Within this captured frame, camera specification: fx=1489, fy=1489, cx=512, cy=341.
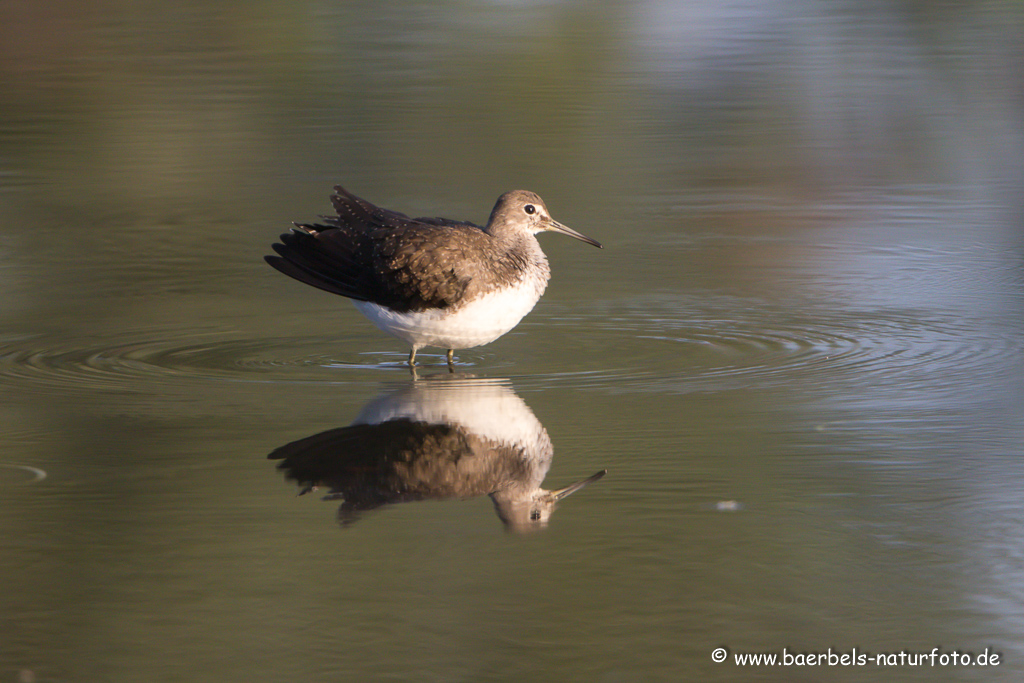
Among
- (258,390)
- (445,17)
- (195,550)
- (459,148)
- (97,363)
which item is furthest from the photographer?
(445,17)

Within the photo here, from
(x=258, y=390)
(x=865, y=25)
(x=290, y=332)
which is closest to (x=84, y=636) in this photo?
(x=258, y=390)

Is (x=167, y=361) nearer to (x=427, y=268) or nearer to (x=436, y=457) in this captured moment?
(x=427, y=268)

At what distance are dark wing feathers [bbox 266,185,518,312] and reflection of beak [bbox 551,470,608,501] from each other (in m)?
2.24

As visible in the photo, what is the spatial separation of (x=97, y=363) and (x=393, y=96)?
34.3 feet

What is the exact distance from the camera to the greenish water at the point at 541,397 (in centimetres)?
450

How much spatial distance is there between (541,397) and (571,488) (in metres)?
1.42

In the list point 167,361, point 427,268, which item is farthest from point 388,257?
point 167,361

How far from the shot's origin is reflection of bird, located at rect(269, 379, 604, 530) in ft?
18.4

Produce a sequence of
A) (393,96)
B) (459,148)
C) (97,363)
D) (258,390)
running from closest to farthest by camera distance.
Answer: (258,390) → (97,363) → (459,148) → (393,96)

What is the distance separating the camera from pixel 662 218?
12086 millimetres

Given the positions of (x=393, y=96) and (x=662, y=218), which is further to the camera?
(x=393, y=96)

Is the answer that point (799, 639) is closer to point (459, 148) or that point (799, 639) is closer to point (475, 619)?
point (475, 619)

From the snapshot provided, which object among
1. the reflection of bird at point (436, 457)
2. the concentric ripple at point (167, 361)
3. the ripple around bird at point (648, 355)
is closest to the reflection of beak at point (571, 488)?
the reflection of bird at point (436, 457)

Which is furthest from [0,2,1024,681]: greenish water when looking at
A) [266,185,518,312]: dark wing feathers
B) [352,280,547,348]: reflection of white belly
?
[266,185,518,312]: dark wing feathers
